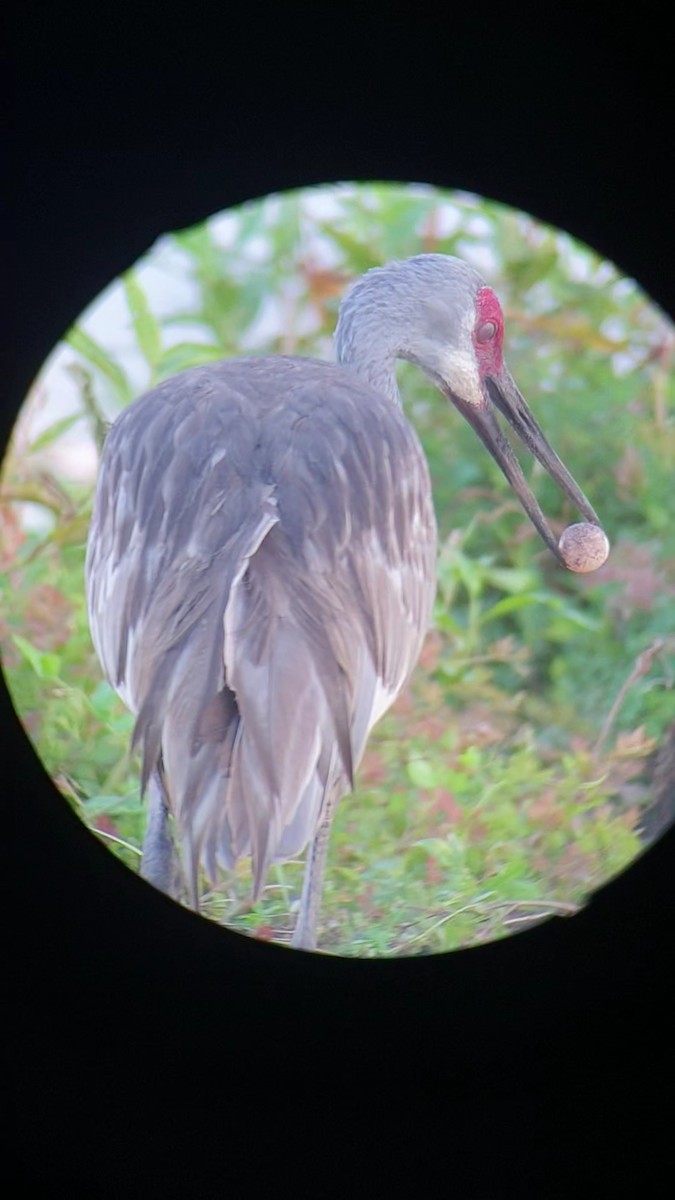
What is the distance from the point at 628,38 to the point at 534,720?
1.39 metres

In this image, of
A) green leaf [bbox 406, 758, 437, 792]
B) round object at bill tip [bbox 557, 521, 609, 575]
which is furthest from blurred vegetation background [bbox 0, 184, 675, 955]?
round object at bill tip [bbox 557, 521, 609, 575]

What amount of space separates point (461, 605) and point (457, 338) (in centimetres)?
92

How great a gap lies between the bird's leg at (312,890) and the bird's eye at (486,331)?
24.6 inches

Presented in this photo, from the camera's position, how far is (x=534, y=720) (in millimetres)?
2568

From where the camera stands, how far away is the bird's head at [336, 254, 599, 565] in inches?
69.1

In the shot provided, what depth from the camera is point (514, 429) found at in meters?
1.86

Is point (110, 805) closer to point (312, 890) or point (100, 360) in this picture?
point (312, 890)

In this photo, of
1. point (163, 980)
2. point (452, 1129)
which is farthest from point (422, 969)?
point (163, 980)

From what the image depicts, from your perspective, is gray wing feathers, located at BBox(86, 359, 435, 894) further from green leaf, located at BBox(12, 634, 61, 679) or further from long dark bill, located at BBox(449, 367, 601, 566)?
green leaf, located at BBox(12, 634, 61, 679)

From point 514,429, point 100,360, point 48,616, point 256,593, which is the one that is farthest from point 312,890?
point 100,360

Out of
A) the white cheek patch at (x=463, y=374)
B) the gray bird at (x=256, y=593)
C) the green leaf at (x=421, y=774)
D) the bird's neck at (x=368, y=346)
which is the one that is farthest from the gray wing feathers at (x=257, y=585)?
the green leaf at (x=421, y=774)

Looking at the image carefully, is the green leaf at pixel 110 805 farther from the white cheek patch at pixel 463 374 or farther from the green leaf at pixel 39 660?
the white cheek patch at pixel 463 374

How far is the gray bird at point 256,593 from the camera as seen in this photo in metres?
1.37

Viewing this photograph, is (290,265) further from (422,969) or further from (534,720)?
(422,969)
